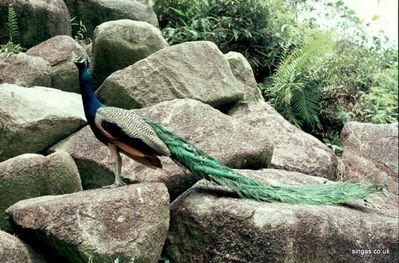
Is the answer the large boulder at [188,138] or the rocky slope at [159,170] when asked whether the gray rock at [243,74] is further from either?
the large boulder at [188,138]

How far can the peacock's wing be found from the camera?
4.67 metres

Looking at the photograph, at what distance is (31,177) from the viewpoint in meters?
5.03

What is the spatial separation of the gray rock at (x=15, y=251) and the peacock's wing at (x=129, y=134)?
95cm

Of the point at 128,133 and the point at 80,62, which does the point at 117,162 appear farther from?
the point at 80,62

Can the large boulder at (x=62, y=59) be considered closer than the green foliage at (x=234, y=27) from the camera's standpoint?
Yes

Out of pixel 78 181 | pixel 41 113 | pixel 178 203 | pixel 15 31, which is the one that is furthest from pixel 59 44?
pixel 178 203

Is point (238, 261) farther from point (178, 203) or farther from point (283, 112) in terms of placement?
point (283, 112)

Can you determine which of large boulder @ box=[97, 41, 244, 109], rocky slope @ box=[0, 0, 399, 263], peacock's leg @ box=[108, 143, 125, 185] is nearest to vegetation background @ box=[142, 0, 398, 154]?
rocky slope @ box=[0, 0, 399, 263]

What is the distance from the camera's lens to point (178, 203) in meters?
5.00

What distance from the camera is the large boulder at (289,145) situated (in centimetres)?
645

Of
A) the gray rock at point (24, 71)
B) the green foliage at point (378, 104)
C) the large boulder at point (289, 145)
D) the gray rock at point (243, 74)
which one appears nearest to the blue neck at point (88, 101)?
the gray rock at point (24, 71)

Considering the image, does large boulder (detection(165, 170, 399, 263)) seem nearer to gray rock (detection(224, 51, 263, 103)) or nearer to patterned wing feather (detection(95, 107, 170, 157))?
patterned wing feather (detection(95, 107, 170, 157))

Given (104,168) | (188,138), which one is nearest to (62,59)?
(104,168)

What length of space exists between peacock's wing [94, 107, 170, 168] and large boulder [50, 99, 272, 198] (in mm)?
570
